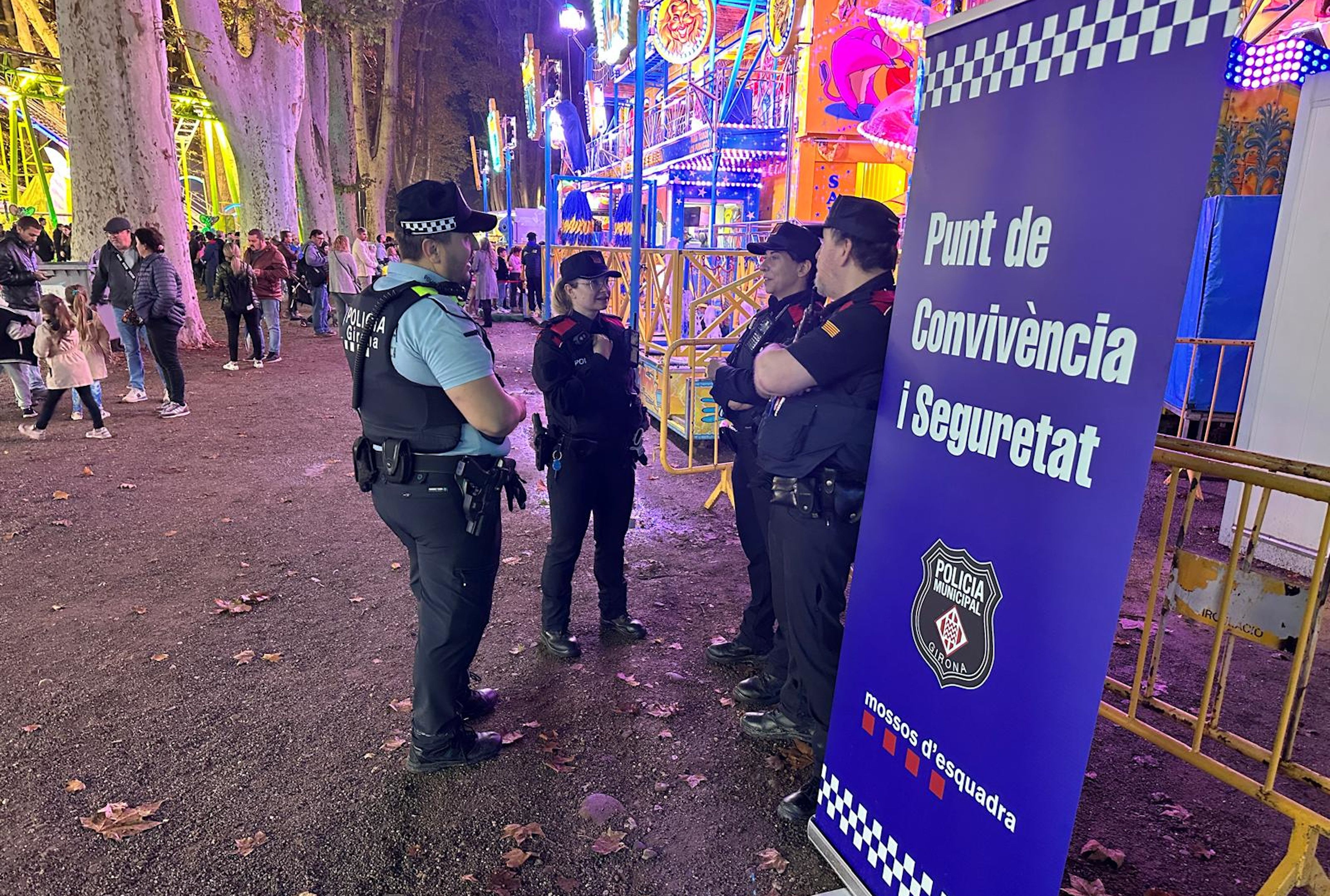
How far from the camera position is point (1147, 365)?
66.7 inches

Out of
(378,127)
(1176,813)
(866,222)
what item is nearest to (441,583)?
(866,222)

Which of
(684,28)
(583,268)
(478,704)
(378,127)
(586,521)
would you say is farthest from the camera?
(378,127)

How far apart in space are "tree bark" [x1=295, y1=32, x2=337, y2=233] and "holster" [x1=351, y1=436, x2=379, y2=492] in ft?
68.9

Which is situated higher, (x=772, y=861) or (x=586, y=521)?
(x=586, y=521)

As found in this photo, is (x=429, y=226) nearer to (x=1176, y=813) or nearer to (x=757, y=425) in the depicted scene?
(x=757, y=425)

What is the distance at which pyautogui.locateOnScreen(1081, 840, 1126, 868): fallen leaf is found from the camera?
289 centimetres

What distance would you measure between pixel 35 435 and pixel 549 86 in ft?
66.4

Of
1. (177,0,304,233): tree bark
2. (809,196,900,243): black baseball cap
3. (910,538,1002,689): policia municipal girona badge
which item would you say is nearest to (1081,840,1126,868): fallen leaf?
(910,538,1002,689): policia municipal girona badge

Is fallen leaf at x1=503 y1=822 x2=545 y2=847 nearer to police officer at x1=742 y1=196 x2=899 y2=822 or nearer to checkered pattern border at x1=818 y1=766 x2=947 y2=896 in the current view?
police officer at x1=742 y1=196 x2=899 y2=822

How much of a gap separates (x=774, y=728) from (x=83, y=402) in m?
8.53

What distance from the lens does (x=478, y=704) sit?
379cm

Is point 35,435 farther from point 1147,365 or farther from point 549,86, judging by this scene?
point 549,86

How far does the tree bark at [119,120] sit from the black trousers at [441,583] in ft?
36.7

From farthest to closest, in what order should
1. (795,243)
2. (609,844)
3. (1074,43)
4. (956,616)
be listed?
(795,243), (609,844), (956,616), (1074,43)
